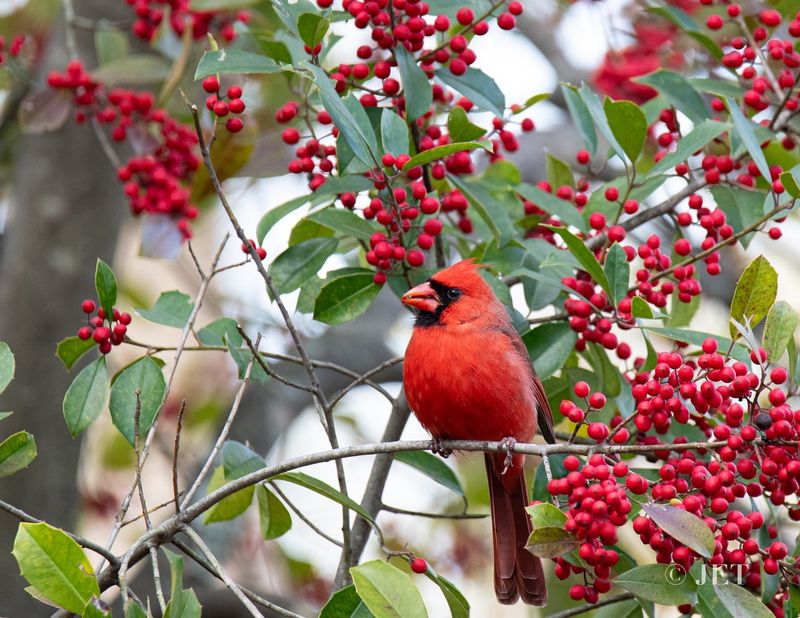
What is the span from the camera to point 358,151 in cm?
222

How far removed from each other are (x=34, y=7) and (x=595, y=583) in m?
3.63

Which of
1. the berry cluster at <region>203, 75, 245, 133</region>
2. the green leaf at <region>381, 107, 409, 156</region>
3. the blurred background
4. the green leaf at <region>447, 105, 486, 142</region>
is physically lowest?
the blurred background

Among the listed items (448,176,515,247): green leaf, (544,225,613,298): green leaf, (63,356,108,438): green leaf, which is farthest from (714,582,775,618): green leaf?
(63,356,108,438): green leaf

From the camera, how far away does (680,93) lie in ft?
9.14

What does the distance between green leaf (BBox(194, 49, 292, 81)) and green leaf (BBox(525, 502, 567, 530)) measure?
99 cm

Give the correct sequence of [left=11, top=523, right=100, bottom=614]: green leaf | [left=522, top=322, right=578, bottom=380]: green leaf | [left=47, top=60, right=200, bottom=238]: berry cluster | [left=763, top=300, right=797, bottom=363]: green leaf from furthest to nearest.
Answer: [left=47, top=60, right=200, bottom=238]: berry cluster
[left=522, top=322, right=578, bottom=380]: green leaf
[left=763, top=300, right=797, bottom=363]: green leaf
[left=11, top=523, right=100, bottom=614]: green leaf

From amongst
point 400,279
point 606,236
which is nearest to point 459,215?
point 400,279

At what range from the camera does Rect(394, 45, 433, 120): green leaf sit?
94.2 inches

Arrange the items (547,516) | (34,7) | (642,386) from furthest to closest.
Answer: (34,7) → (642,386) → (547,516)

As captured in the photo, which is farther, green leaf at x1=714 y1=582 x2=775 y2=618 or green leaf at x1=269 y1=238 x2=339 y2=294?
green leaf at x1=269 y1=238 x2=339 y2=294

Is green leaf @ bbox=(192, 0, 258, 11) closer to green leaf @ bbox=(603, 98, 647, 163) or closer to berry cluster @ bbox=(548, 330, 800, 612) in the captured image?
green leaf @ bbox=(603, 98, 647, 163)

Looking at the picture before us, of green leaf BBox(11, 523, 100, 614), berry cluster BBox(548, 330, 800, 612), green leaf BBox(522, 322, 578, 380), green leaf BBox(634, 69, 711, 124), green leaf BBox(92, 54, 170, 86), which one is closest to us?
green leaf BBox(11, 523, 100, 614)

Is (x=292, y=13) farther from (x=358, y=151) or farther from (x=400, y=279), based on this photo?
(x=400, y=279)

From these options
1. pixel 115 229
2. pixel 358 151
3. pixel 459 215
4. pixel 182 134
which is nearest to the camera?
pixel 358 151
